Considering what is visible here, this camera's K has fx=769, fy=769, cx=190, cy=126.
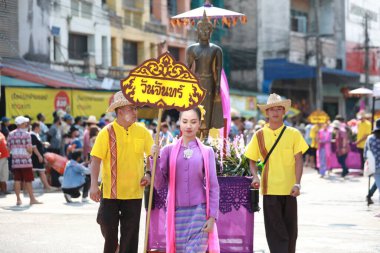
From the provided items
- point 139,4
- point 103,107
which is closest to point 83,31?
point 139,4

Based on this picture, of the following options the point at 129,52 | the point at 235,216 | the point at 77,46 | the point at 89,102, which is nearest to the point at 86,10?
the point at 77,46

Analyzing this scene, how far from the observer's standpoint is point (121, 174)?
7.38 m

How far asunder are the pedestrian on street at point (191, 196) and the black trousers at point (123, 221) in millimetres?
892

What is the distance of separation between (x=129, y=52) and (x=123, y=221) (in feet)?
85.5

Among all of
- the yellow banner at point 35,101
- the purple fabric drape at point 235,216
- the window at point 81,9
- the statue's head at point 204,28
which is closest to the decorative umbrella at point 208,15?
the statue's head at point 204,28

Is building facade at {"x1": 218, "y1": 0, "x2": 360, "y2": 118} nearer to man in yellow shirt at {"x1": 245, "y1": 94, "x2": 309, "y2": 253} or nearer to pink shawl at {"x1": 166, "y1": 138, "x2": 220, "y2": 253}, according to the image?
man in yellow shirt at {"x1": 245, "y1": 94, "x2": 309, "y2": 253}

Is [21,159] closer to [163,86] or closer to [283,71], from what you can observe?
[163,86]

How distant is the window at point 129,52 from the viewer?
32938 mm

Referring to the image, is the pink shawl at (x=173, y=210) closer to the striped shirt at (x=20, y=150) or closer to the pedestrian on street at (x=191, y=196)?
the pedestrian on street at (x=191, y=196)

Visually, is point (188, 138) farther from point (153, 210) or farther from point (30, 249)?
point (30, 249)

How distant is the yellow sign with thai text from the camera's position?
6863 millimetres

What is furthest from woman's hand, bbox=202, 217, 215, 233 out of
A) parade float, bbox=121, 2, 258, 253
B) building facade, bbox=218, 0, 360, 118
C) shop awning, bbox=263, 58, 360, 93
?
building facade, bbox=218, 0, 360, 118

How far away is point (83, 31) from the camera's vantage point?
2962 centimetres

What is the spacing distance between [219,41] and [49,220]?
2981 centimetres
